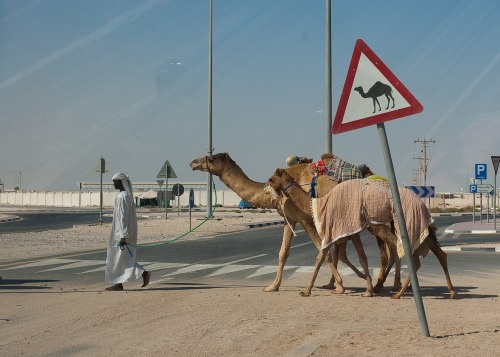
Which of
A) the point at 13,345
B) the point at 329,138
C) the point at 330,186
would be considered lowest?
the point at 13,345

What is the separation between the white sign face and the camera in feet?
25.4

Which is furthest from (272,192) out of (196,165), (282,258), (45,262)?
(45,262)

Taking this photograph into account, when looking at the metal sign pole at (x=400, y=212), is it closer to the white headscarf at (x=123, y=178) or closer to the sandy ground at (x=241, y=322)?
the sandy ground at (x=241, y=322)

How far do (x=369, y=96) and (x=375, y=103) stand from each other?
9cm

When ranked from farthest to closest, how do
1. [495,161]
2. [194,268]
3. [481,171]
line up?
[481,171] → [495,161] → [194,268]

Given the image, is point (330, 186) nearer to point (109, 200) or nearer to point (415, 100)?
point (415, 100)

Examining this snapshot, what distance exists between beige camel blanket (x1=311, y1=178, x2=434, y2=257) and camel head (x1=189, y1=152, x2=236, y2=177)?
5.89 ft

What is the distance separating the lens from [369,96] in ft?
25.8

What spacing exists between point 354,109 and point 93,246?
18.4m

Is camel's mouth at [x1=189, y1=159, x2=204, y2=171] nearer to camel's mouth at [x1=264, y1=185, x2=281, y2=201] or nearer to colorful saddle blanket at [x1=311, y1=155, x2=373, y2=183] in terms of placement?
camel's mouth at [x1=264, y1=185, x2=281, y2=201]

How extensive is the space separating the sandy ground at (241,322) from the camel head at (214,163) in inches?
72.5

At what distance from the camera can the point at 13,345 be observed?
805cm

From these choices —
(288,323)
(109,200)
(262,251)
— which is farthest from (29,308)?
(109,200)

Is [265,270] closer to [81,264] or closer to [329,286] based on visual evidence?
[329,286]
